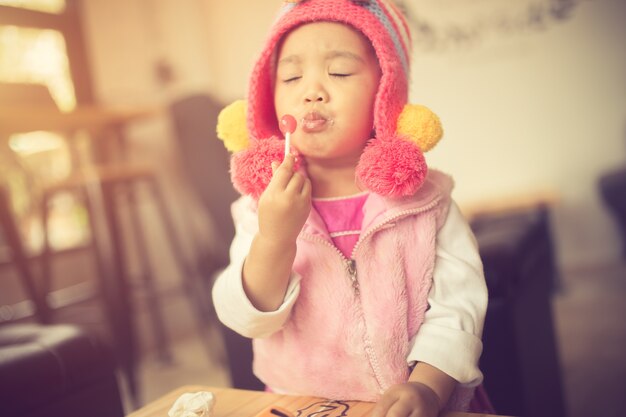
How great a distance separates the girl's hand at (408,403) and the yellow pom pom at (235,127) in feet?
1.39

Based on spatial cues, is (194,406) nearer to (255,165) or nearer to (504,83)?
(255,165)

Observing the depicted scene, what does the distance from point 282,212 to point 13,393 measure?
2.18 feet

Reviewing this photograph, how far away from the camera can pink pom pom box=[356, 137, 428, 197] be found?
0.66 metres

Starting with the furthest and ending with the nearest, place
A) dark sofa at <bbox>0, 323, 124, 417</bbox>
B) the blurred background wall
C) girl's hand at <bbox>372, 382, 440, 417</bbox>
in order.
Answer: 1. the blurred background wall
2. dark sofa at <bbox>0, 323, 124, 417</bbox>
3. girl's hand at <bbox>372, 382, 440, 417</bbox>

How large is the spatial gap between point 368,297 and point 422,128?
0.24 meters

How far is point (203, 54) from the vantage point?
3381mm

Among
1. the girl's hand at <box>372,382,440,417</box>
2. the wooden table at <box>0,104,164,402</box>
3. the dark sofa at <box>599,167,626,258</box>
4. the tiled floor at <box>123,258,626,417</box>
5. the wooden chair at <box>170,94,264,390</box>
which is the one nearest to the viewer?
the girl's hand at <box>372,382,440,417</box>

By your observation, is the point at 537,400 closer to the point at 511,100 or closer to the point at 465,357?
the point at 465,357

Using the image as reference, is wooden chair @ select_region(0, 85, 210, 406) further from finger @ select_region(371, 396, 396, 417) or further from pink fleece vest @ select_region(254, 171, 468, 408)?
finger @ select_region(371, 396, 396, 417)

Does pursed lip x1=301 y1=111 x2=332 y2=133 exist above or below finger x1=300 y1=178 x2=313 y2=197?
above

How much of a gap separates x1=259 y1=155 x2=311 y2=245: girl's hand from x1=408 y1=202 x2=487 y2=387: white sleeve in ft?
0.67

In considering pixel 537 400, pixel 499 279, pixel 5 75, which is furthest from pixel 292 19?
pixel 5 75

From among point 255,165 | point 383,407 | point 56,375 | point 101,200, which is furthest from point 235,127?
point 101,200

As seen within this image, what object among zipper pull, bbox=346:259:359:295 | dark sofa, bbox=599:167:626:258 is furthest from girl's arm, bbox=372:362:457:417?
dark sofa, bbox=599:167:626:258
